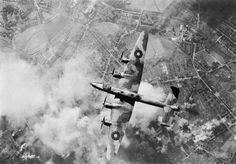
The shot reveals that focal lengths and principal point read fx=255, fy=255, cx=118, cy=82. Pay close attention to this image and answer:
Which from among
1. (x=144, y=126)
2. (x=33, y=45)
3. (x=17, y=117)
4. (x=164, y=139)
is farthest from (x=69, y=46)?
(x=164, y=139)

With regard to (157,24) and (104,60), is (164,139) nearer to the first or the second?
(104,60)

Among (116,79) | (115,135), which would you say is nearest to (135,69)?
(116,79)

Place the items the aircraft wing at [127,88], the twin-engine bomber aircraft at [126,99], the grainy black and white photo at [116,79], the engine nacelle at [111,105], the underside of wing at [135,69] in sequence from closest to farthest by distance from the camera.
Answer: the twin-engine bomber aircraft at [126,99], the aircraft wing at [127,88], the engine nacelle at [111,105], the underside of wing at [135,69], the grainy black and white photo at [116,79]

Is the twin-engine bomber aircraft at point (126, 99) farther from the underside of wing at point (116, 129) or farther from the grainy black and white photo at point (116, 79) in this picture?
the grainy black and white photo at point (116, 79)

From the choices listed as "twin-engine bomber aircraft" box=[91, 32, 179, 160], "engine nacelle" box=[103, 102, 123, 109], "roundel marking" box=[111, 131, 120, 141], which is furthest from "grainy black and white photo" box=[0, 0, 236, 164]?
"roundel marking" box=[111, 131, 120, 141]

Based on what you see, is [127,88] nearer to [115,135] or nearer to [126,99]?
[126,99]

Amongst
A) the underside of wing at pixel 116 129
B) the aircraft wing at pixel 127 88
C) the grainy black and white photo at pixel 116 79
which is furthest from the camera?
the grainy black and white photo at pixel 116 79

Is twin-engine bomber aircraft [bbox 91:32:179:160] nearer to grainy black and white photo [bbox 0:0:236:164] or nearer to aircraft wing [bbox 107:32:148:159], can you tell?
aircraft wing [bbox 107:32:148:159]

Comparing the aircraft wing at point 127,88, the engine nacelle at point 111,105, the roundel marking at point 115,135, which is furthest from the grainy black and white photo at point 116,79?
the roundel marking at point 115,135
